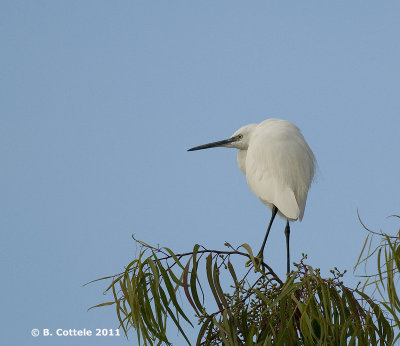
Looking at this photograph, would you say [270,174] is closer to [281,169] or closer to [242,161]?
[281,169]

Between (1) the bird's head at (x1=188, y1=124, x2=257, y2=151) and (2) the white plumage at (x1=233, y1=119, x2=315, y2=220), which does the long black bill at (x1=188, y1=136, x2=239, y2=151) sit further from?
(2) the white plumage at (x1=233, y1=119, x2=315, y2=220)

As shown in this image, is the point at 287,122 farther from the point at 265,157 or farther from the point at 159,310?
the point at 159,310

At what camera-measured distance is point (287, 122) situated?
4578 mm

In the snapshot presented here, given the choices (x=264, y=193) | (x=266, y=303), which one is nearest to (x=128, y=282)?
(x=266, y=303)

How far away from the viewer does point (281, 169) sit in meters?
4.13

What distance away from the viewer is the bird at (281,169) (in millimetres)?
4062

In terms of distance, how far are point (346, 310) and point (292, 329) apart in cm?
27

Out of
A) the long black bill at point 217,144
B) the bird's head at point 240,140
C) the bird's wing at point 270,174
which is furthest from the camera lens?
the long black bill at point 217,144

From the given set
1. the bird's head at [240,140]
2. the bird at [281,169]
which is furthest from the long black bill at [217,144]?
the bird at [281,169]

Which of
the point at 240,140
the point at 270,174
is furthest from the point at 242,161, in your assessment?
the point at 270,174

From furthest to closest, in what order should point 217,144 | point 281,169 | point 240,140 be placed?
1. point 217,144
2. point 240,140
3. point 281,169

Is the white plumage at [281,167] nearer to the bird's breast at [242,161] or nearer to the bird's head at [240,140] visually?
the bird's head at [240,140]

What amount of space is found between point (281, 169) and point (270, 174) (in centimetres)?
9

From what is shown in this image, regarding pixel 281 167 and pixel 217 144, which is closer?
pixel 281 167
